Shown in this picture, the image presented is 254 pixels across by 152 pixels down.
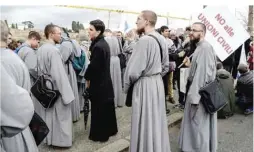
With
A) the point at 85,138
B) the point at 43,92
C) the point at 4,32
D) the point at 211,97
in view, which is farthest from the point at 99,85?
the point at 4,32

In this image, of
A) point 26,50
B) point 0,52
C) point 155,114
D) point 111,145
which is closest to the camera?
point 0,52

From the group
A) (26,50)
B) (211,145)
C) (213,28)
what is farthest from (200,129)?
(26,50)

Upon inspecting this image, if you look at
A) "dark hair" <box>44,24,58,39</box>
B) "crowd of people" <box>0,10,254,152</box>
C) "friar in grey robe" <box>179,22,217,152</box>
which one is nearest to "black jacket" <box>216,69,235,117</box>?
"crowd of people" <box>0,10,254,152</box>

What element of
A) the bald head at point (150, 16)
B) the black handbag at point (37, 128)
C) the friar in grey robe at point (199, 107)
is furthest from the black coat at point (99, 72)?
the black handbag at point (37, 128)

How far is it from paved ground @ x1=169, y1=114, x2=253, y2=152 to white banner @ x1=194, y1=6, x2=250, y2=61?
1.41m

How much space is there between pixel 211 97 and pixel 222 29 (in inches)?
69.1

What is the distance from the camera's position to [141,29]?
3.49 m

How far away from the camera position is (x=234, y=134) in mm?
5117

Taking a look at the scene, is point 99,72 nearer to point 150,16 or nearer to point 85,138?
point 85,138

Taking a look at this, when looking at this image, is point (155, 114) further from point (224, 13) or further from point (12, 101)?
point (224, 13)

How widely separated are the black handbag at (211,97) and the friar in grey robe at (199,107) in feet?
0.19

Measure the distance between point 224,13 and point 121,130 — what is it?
273cm

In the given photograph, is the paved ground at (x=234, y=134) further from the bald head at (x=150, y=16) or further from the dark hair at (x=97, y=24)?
the dark hair at (x=97, y=24)

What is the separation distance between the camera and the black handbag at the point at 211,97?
3.78m
